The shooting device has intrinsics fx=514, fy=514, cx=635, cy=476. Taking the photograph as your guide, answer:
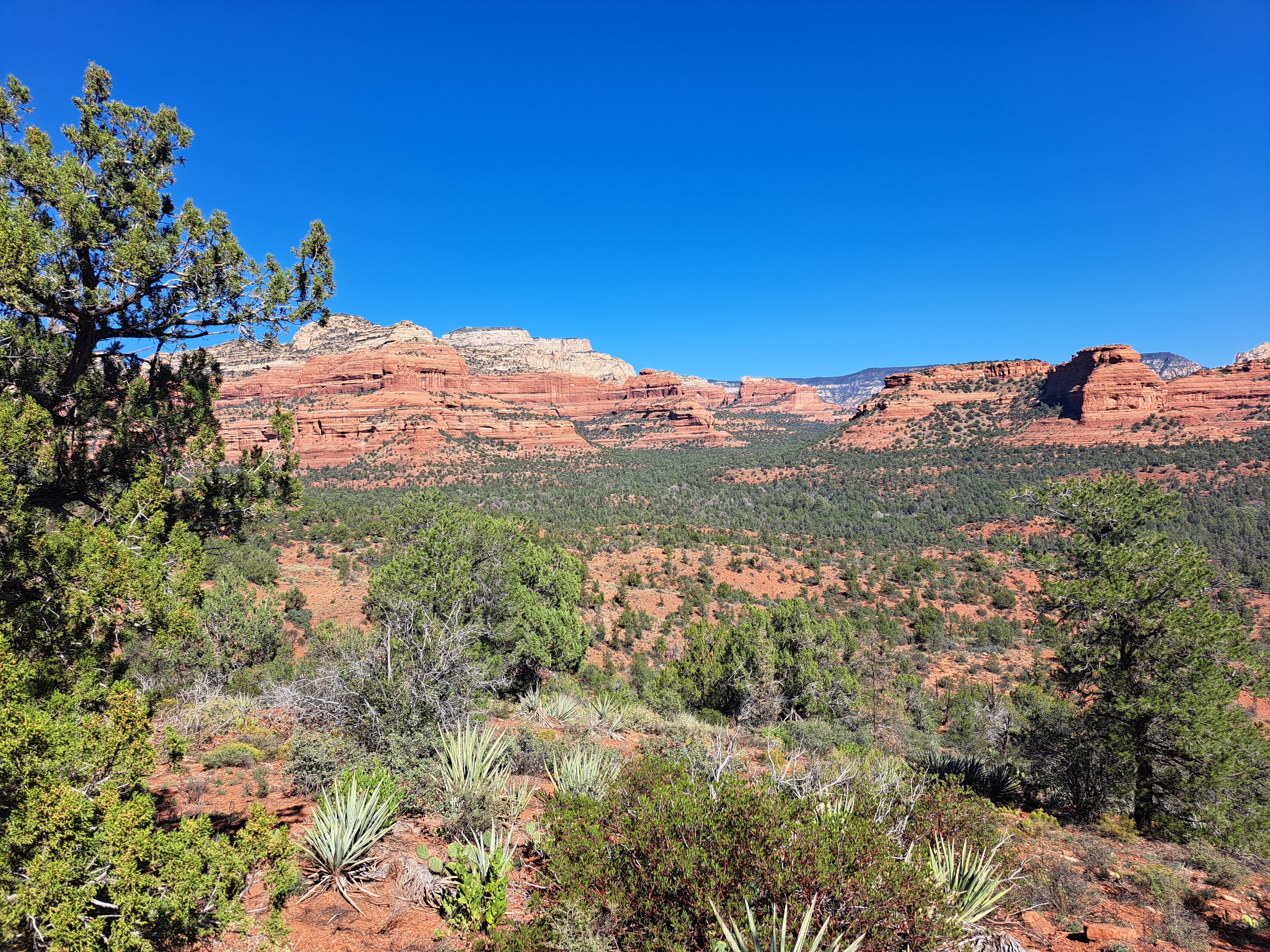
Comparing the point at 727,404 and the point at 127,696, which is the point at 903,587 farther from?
the point at 727,404

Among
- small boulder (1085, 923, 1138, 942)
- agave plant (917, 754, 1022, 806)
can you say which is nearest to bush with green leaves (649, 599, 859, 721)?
agave plant (917, 754, 1022, 806)

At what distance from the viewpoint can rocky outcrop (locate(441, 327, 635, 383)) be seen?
137 m

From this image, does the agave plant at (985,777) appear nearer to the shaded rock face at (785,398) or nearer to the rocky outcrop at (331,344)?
the rocky outcrop at (331,344)

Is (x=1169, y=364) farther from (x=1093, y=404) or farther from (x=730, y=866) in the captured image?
(x=730, y=866)

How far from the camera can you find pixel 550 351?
150000 mm

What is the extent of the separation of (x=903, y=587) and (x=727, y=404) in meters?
128

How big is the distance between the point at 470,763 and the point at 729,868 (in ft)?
9.96

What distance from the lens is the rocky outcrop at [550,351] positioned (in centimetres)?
13662

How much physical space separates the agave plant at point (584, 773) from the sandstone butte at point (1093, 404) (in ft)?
202

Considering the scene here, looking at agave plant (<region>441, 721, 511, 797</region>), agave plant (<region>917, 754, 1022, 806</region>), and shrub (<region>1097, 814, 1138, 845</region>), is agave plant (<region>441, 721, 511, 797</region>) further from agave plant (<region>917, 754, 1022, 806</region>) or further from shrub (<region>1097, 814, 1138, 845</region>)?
shrub (<region>1097, 814, 1138, 845</region>)

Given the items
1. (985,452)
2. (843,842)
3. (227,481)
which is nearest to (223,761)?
(227,481)

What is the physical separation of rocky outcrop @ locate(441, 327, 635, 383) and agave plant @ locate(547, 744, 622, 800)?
412 feet

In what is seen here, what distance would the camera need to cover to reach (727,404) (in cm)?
15362

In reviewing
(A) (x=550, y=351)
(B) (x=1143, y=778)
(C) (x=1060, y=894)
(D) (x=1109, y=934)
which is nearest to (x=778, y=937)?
(D) (x=1109, y=934)
